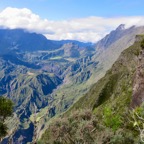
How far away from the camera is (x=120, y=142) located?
3150 inches

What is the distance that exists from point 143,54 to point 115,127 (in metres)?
57.4

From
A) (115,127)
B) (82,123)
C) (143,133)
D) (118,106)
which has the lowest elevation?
(118,106)

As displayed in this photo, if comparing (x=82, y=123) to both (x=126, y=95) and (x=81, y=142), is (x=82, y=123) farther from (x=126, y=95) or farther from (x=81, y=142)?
(x=126, y=95)

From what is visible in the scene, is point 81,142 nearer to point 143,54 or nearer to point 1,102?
point 1,102

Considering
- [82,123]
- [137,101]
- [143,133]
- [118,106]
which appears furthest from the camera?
[118,106]

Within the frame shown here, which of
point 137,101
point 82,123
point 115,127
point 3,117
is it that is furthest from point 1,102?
point 137,101

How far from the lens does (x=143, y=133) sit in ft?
53.1

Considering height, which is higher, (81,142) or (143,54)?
(143,54)

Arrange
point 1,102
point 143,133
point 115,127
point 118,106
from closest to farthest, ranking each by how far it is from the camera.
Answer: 1. point 143,133
2. point 1,102
3. point 115,127
4. point 118,106

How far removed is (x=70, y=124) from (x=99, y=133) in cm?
1098

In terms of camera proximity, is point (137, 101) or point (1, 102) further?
point (137, 101)

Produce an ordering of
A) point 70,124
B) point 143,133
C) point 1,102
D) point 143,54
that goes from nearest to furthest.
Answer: point 143,133 < point 1,102 < point 70,124 < point 143,54

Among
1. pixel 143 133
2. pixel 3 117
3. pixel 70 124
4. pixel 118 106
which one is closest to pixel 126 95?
pixel 118 106

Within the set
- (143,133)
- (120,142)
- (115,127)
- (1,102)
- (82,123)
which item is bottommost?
(115,127)
